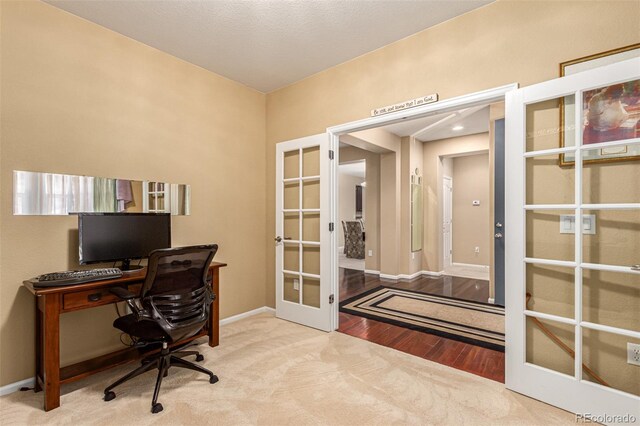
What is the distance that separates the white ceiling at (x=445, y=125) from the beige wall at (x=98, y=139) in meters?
2.69

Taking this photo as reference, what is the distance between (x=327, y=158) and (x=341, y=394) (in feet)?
7.23

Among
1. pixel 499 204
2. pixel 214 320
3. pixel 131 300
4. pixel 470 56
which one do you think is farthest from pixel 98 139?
pixel 499 204

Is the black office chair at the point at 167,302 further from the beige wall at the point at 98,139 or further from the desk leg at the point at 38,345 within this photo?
the beige wall at the point at 98,139

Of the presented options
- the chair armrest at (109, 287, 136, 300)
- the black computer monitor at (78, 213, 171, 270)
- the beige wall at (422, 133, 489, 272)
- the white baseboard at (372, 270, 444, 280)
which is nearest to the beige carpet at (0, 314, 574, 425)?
the chair armrest at (109, 287, 136, 300)

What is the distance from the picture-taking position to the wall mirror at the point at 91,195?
2.13 meters

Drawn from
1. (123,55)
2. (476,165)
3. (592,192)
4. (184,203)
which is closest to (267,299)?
(184,203)

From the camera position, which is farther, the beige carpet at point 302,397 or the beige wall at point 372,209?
the beige wall at point 372,209

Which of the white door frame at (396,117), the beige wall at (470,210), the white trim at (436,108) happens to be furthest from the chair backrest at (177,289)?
the beige wall at (470,210)

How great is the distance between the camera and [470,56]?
7.55ft

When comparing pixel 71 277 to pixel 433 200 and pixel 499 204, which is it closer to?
pixel 499 204

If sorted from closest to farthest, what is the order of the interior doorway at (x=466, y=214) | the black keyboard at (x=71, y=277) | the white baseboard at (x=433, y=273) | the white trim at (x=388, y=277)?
the black keyboard at (x=71, y=277)
the white trim at (x=388, y=277)
the white baseboard at (x=433, y=273)
the interior doorway at (x=466, y=214)

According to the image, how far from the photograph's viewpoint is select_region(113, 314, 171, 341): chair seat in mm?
1943

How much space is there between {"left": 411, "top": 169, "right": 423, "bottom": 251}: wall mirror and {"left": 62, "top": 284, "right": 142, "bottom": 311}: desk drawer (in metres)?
5.04

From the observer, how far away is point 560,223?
191 cm
